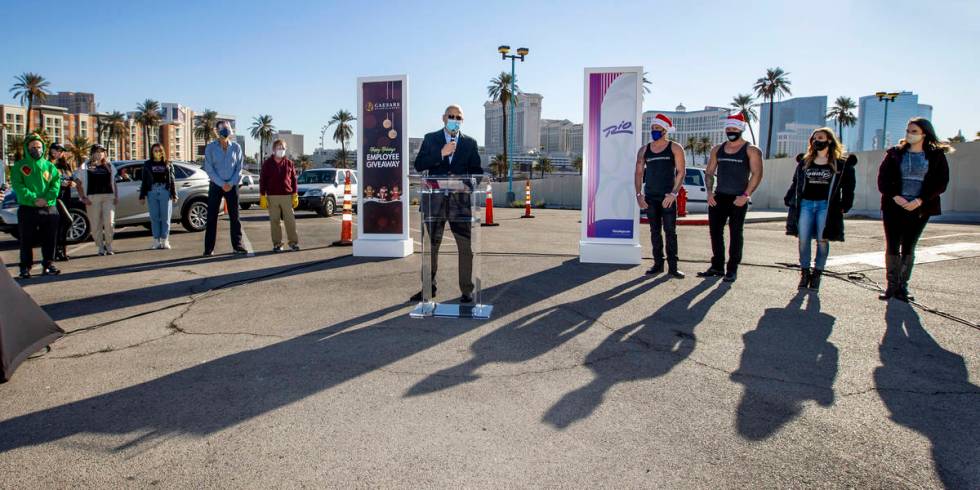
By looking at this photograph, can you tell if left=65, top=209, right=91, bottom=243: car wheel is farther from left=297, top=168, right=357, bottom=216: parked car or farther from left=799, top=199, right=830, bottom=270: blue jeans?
left=799, top=199, right=830, bottom=270: blue jeans

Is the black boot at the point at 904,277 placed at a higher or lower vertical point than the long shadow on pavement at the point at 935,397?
higher

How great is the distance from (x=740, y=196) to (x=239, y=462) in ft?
21.4

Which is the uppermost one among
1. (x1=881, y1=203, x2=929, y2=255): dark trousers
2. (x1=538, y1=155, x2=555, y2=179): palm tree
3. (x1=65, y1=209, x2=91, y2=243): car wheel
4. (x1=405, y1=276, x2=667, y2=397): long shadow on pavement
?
(x1=538, y1=155, x2=555, y2=179): palm tree

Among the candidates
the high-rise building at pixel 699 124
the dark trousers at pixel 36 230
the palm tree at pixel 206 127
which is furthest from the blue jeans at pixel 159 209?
the high-rise building at pixel 699 124

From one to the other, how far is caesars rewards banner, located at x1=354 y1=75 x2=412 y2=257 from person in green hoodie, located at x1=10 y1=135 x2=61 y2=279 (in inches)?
158

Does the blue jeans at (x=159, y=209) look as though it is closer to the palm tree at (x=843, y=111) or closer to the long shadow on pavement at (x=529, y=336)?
the long shadow on pavement at (x=529, y=336)

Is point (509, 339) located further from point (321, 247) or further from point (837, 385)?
point (321, 247)

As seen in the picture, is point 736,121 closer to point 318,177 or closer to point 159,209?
point 159,209

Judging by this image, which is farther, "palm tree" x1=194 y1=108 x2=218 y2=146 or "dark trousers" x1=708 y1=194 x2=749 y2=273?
"palm tree" x1=194 y1=108 x2=218 y2=146

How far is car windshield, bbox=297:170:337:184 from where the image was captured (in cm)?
2162

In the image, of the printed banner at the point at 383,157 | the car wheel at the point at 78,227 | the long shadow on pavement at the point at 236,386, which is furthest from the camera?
the car wheel at the point at 78,227

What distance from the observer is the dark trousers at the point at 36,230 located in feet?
25.7

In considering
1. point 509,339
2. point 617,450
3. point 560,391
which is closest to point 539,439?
point 617,450

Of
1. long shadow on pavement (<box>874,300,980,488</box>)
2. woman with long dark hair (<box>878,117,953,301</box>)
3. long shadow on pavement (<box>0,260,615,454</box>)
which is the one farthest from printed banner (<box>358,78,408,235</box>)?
long shadow on pavement (<box>874,300,980,488</box>)
